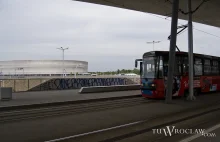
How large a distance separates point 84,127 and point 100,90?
17.1 m

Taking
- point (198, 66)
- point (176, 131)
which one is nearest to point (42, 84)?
point (198, 66)

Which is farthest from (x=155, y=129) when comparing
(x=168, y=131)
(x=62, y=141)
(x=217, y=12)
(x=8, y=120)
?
(x=217, y=12)

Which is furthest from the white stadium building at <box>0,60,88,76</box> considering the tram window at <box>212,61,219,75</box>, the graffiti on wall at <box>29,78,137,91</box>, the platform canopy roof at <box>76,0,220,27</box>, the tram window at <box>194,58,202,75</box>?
the tram window at <box>194,58,202,75</box>

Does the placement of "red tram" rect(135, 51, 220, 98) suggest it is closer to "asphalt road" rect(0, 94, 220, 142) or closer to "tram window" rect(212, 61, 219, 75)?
"tram window" rect(212, 61, 219, 75)

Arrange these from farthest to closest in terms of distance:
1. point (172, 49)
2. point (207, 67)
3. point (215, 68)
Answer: point (215, 68)
point (207, 67)
point (172, 49)

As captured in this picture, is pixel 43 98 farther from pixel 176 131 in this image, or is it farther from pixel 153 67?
pixel 176 131

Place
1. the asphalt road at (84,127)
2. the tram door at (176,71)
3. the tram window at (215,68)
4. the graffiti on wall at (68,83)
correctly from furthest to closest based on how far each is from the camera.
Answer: the graffiti on wall at (68,83) → the tram window at (215,68) → the tram door at (176,71) → the asphalt road at (84,127)

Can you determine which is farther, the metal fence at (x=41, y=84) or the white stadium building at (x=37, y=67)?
the white stadium building at (x=37, y=67)

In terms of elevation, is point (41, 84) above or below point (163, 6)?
below

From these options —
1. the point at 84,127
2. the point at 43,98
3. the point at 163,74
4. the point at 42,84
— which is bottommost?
the point at 84,127

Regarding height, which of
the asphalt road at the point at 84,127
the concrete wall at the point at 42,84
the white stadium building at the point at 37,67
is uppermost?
the white stadium building at the point at 37,67

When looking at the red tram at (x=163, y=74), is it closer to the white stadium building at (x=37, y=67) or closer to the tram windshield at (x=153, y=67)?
the tram windshield at (x=153, y=67)

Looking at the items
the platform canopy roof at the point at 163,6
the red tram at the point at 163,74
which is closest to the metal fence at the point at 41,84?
the platform canopy roof at the point at 163,6

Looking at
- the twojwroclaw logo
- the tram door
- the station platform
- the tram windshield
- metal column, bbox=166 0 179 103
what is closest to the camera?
the twojwroclaw logo
